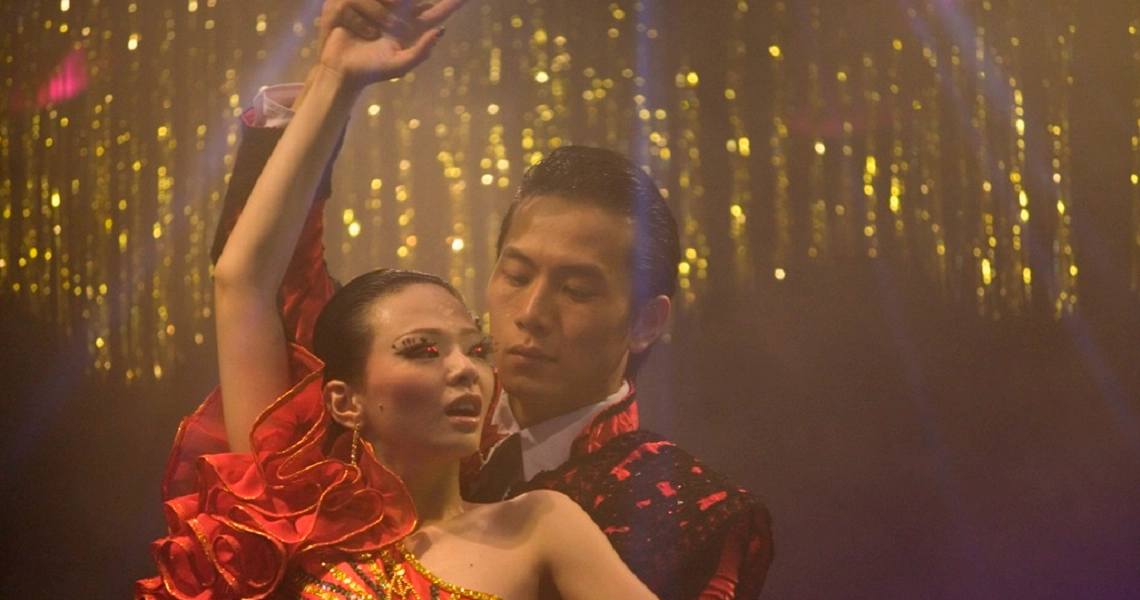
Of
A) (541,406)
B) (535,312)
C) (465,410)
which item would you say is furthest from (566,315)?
(465,410)

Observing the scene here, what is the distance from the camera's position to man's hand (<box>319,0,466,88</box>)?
2.04m

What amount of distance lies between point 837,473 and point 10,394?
1.66 metres

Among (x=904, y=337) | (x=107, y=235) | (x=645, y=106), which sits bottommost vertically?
(x=904, y=337)

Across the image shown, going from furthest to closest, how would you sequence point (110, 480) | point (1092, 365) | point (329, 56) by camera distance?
point (110, 480) → point (1092, 365) → point (329, 56)

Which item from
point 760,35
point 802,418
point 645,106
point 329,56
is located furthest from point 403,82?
point 802,418

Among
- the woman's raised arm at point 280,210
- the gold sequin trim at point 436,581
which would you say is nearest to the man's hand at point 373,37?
the woman's raised arm at point 280,210

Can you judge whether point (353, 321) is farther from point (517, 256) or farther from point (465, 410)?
point (517, 256)

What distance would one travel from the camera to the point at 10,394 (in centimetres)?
249

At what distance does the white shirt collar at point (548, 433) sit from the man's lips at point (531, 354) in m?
0.09

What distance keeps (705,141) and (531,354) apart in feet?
1.76

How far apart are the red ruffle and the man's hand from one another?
620 mm

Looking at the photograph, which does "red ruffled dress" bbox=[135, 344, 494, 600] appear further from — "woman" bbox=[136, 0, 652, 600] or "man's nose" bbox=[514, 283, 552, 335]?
"man's nose" bbox=[514, 283, 552, 335]

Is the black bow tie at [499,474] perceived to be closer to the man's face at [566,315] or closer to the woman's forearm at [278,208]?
the man's face at [566,315]

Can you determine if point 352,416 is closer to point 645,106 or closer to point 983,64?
point 645,106
